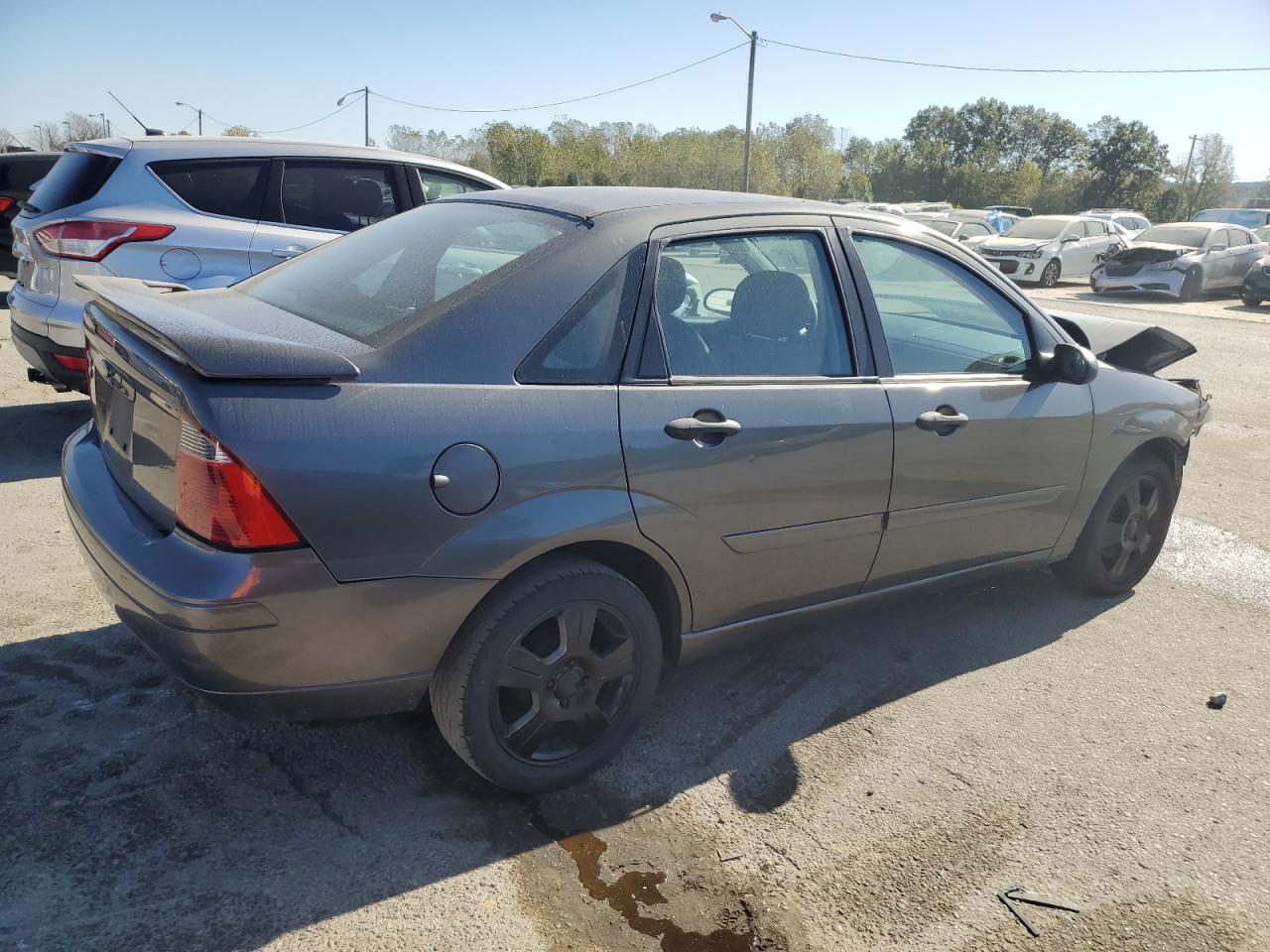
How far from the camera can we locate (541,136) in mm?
58312

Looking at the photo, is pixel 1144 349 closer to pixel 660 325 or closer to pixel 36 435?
pixel 660 325

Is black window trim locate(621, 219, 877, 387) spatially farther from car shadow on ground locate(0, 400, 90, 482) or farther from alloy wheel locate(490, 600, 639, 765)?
car shadow on ground locate(0, 400, 90, 482)

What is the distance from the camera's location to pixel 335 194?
638 cm

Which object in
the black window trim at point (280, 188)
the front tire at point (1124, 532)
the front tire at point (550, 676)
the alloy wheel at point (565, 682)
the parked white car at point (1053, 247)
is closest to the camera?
the front tire at point (550, 676)

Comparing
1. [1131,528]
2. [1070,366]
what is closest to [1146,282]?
[1131,528]

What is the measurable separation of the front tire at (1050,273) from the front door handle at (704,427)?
2172 centimetres

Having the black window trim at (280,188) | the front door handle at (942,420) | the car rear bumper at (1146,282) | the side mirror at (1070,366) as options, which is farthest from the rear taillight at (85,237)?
the car rear bumper at (1146,282)

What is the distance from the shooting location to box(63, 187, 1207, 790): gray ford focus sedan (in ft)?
7.79

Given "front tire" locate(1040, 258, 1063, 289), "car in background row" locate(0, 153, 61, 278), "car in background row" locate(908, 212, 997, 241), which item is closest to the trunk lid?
"car in background row" locate(0, 153, 61, 278)

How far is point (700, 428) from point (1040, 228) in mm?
23084

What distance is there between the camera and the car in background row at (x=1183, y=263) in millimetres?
19719

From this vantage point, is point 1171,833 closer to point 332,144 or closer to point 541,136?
point 332,144

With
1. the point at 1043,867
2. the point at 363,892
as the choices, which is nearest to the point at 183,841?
the point at 363,892

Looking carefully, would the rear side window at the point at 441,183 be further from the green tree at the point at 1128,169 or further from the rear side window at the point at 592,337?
the green tree at the point at 1128,169
